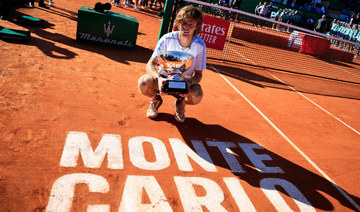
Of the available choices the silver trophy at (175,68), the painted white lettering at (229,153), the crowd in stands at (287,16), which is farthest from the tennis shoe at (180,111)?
the crowd in stands at (287,16)

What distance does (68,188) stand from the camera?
282 centimetres

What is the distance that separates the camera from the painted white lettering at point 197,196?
297cm

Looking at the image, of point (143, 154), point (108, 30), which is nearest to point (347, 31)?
point (108, 30)

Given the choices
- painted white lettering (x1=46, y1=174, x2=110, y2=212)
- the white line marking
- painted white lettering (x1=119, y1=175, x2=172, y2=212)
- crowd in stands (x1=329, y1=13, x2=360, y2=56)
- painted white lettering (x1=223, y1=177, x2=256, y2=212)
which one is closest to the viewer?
painted white lettering (x1=46, y1=174, x2=110, y2=212)

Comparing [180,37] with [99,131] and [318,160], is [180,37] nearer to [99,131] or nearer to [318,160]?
[99,131]

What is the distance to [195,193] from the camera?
124 inches

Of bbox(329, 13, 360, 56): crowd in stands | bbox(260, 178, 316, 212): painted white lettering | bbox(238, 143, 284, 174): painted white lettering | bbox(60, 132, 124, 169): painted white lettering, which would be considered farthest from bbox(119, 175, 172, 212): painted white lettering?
bbox(329, 13, 360, 56): crowd in stands

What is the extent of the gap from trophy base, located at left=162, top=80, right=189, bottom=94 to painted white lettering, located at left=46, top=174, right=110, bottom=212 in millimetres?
1373

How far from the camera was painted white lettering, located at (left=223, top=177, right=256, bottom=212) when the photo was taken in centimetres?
312

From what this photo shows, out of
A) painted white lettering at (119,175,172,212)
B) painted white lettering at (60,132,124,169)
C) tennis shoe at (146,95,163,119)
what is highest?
tennis shoe at (146,95,163,119)

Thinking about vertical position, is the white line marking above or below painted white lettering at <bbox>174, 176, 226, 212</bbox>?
above

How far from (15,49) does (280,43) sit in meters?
16.2

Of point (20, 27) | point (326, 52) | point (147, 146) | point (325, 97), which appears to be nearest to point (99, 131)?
point (147, 146)

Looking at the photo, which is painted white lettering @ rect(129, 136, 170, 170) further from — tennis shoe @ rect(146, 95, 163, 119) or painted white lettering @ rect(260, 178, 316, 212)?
painted white lettering @ rect(260, 178, 316, 212)
